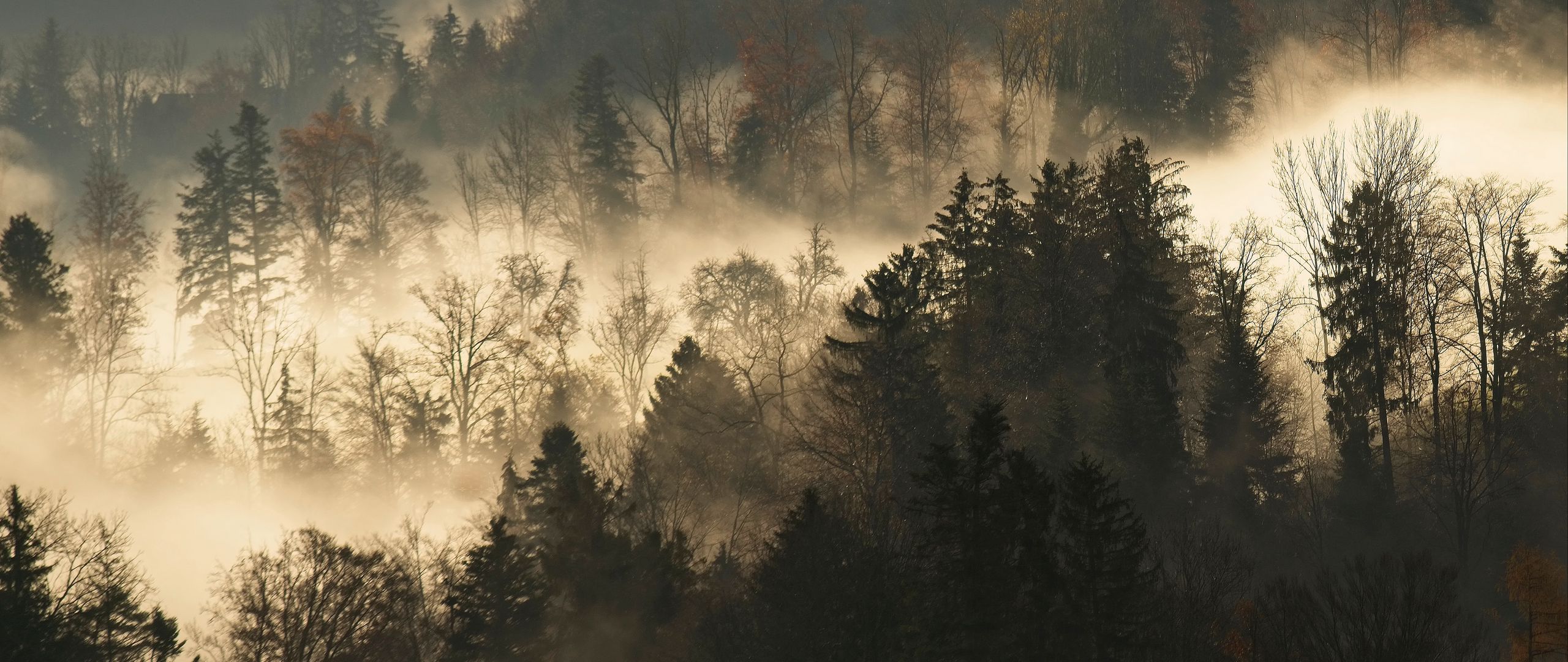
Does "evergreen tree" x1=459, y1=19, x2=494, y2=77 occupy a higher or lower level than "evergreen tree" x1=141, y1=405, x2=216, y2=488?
higher

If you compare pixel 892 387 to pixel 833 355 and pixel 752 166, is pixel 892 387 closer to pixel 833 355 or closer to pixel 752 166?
pixel 833 355

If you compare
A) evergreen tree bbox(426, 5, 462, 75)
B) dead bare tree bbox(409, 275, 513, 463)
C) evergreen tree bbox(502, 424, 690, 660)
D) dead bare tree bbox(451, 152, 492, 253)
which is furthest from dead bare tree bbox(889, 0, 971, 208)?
evergreen tree bbox(426, 5, 462, 75)

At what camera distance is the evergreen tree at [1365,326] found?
1556 inches

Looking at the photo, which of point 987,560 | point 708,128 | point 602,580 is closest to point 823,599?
point 987,560

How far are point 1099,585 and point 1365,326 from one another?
69.8 ft

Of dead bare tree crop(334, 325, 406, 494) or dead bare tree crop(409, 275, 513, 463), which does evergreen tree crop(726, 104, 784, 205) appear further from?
dead bare tree crop(334, 325, 406, 494)

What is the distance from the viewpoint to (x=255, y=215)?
67812 millimetres

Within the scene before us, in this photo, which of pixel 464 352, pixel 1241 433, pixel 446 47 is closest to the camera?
pixel 1241 433

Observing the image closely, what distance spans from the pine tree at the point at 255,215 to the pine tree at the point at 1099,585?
53311mm

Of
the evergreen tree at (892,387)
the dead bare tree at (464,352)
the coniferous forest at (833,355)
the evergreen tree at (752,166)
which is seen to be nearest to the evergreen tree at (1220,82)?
the coniferous forest at (833,355)

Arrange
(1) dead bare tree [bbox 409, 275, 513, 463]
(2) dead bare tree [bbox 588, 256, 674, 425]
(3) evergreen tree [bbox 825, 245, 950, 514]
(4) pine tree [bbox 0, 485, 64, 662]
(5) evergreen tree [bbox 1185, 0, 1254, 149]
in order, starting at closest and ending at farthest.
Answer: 1. (4) pine tree [bbox 0, 485, 64, 662]
2. (3) evergreen tree [bbox 825, 245, 950, 514]
3. (1) dead bare tree [bbox 409, 275, 513, 463]
4. (2) dead bare tree [bbox 588, 256, 674, 425]
5. (5) evergreen tree [bbox 1185, 0, 1254, 149]

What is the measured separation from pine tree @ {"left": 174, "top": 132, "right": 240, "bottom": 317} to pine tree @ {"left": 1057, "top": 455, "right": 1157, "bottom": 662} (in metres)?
54.4

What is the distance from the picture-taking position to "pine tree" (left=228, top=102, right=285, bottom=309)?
6719 cm

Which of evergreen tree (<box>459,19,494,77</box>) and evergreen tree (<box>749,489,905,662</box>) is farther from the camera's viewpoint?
evergreen tree (<box>459,19,494,77</box>)
